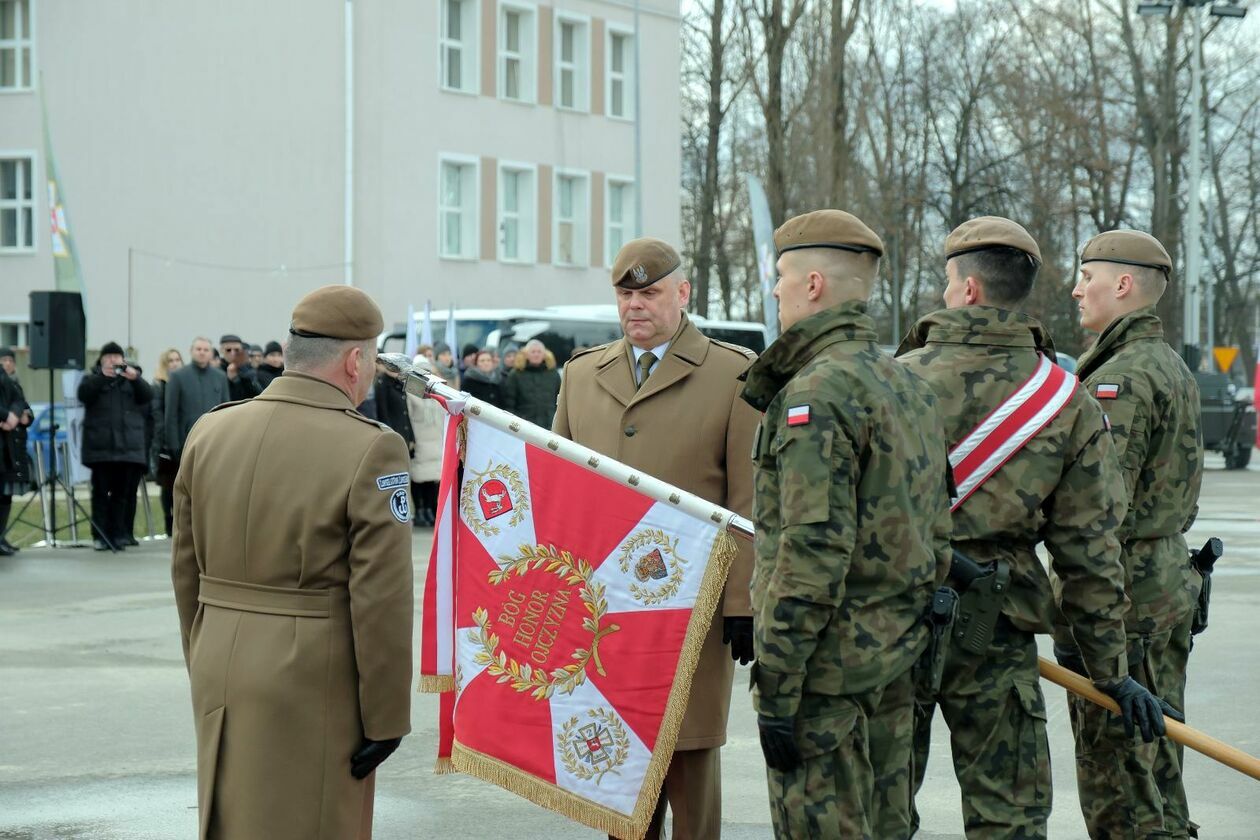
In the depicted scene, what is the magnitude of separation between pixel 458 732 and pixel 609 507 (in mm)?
857

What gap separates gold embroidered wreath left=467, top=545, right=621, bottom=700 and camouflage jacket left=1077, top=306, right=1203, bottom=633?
1.75m

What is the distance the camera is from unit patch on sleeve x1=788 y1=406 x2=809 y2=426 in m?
4.14

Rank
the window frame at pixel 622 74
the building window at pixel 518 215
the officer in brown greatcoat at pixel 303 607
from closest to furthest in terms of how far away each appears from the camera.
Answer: the officer in brown greatcoat at pixel 303 607, the building window at pixel 518 215, the window frame at pixel 622 74

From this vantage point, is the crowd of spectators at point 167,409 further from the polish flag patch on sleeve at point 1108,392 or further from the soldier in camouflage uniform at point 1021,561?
the soldier in camouflage uniform at point 1021,561

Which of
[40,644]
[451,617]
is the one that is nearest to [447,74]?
[40,644]

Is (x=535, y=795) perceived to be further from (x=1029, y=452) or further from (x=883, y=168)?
(x=883, y=168)

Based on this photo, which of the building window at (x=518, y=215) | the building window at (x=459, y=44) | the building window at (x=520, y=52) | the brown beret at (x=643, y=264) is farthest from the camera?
the building window at (x=518, y=215)

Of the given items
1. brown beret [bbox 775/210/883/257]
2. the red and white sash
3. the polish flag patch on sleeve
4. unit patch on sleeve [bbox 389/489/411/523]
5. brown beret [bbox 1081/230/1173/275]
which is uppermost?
brown beret [bbox 1081/230/1173/275]

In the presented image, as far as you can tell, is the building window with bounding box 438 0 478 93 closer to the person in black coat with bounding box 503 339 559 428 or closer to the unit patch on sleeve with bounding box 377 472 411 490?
the person in black coat with bounding box 503 339 559 428

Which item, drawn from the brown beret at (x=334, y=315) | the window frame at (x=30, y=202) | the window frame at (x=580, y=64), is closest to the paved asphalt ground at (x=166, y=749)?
the brown beret at (x=334, y=315)

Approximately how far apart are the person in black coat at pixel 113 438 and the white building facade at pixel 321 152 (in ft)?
41.6

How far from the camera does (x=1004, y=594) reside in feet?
15.6

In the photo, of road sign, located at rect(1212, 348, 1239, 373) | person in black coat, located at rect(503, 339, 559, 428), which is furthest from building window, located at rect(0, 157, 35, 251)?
road sign, located at rect(1212, 348, 1239, 373)

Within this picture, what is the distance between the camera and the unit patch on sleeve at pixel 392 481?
14.2 ft
